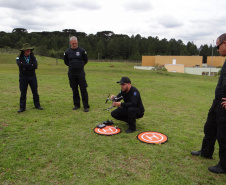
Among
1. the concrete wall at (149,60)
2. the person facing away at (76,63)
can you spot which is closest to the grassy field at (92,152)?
the person facing away at (76,63)

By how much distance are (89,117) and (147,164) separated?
3.25 m

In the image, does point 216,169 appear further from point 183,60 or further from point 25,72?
point 183,60

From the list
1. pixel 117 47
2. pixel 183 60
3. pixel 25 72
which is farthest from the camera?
pixel 117 47

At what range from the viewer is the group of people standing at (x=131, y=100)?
3470mm

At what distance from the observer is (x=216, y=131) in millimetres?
3889

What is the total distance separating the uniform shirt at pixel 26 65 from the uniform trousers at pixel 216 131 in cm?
593

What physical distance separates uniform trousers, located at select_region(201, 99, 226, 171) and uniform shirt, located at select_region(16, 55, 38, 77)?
593 cm

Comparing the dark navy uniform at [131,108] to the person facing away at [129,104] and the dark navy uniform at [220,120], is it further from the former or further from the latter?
the dark navy uniform at [220,120]

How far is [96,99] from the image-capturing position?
31.1 ft

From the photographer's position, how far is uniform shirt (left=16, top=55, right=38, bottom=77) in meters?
6.89

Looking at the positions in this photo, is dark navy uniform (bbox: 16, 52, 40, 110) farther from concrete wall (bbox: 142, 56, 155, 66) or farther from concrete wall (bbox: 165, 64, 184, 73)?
concrete wall (bbox: 142, 56, 155, 66)

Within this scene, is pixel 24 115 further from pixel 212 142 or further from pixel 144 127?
pixel 212 142

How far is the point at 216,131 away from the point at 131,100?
218cm

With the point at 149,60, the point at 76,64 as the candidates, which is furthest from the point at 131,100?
the point at 149,60
